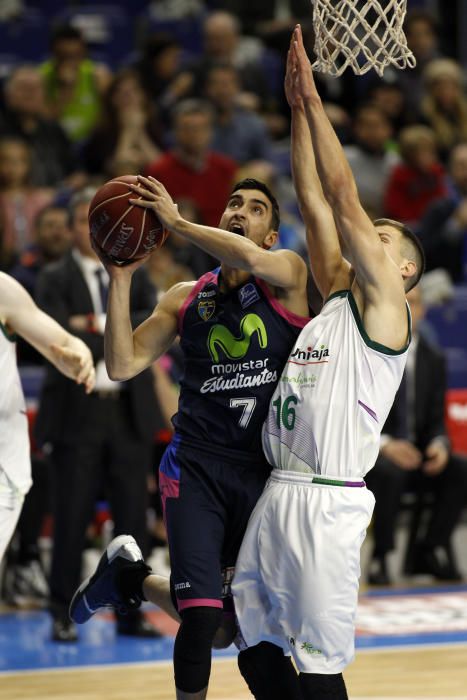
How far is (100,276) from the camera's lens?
8016mm

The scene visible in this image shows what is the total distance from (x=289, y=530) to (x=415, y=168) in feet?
26.5

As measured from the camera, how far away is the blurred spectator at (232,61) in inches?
515

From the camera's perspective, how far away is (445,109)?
1380 cm

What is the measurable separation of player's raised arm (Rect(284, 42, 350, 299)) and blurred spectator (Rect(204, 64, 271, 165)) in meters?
7.36

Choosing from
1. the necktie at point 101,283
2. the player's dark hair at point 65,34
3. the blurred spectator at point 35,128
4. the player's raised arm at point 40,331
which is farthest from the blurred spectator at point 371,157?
the player's raised arm at point 40,331

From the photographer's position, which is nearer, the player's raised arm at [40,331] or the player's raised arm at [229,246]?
the player's raised arm at [229,246]

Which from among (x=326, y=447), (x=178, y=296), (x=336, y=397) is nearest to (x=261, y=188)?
(x=178, y=296)

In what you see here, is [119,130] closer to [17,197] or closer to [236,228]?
[17,197]

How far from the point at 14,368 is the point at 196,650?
164 centimetres

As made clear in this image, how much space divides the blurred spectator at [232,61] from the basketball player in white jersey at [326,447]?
813 centimetres

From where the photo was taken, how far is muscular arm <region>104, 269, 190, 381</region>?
17.1 ft

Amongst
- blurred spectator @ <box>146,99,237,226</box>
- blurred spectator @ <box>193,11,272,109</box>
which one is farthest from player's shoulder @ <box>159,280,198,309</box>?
blurred spectator @ <box>193,11,272,109</box>

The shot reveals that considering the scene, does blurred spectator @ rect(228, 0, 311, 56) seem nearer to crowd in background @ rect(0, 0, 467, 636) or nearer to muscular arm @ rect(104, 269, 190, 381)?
crowd in background @ rect(0, 0, 467, 636)

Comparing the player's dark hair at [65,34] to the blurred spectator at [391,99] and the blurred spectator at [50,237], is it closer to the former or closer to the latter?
the blurred spectator at [391,99]
